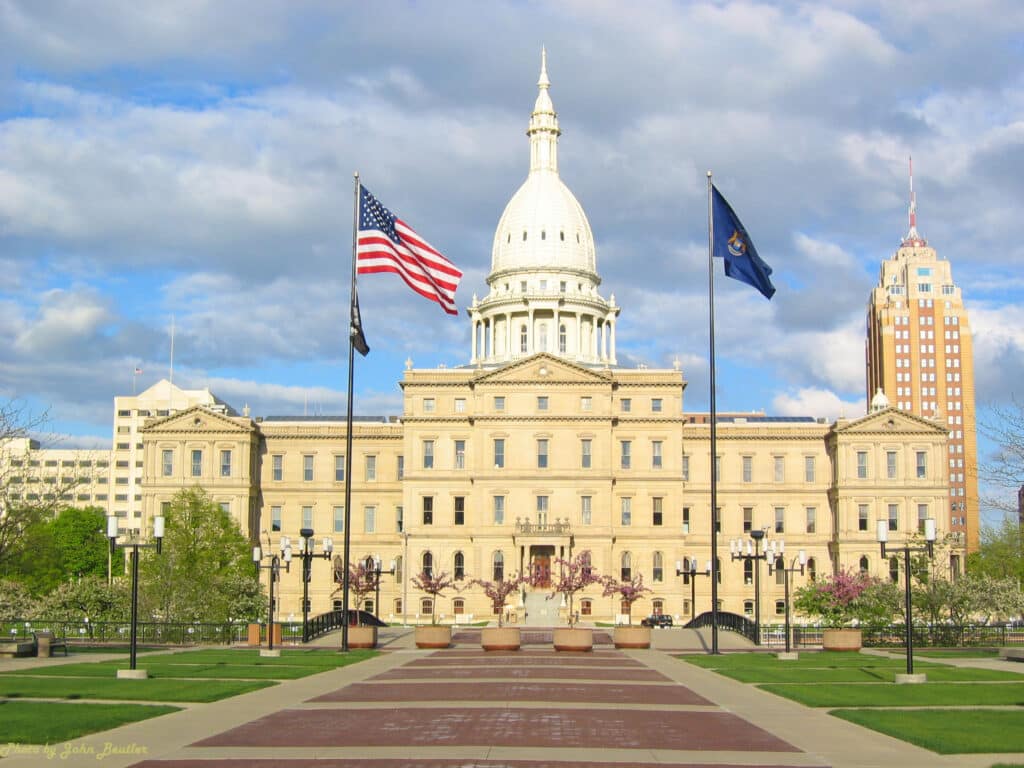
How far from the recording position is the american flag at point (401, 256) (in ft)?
170

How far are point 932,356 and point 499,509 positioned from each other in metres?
101

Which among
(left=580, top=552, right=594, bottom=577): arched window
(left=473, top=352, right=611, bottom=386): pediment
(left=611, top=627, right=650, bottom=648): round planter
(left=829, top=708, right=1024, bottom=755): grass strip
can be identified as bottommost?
(left=611, top=627, right=650, bottom=648): round planter

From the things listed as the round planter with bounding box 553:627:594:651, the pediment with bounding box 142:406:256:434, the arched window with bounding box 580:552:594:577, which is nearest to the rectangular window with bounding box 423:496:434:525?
the pediment with bounding box 142:406:256:434

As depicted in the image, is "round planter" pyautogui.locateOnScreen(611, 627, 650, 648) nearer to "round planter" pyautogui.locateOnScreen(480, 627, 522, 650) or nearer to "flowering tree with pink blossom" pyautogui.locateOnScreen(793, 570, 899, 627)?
"round planter" pyautogui.locateOnScreen(480, 627, 522, 650)

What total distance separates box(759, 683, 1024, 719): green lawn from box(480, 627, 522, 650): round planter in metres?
19.4

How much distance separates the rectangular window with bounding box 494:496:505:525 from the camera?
107 m

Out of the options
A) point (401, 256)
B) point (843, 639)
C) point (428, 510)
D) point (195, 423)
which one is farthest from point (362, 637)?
point (195, 423)

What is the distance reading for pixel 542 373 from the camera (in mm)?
106625

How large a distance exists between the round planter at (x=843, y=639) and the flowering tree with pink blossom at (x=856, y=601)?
5857 mm

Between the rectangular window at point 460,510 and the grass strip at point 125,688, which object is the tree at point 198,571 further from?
the grass strip at point 125,688

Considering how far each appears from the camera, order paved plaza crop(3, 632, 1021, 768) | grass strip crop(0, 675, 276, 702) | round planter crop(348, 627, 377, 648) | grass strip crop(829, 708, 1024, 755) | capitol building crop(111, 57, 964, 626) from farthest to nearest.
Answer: capitol building crop(111, 57, 964, 626) < round planter crop(348, 627, 377, 648) < grass strip crop(0, 675, 276, 702) < grass strip crop(829, 708, 1024, 755) < paved plaza crop(3, 632, 1021, 768)

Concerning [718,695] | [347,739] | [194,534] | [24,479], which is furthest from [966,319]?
[347,739]

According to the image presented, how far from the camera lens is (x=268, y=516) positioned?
117 m

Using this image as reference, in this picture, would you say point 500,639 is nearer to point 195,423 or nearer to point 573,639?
point 573,639
